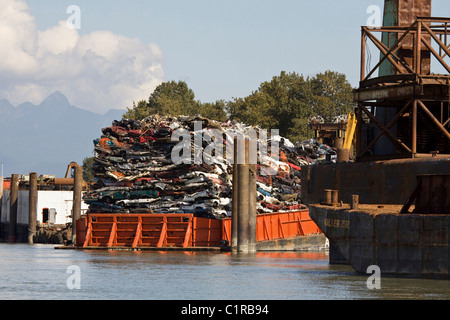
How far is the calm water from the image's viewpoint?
2825 cm

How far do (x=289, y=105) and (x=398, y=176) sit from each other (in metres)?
89.2

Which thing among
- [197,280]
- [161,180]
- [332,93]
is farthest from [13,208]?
[332,93]

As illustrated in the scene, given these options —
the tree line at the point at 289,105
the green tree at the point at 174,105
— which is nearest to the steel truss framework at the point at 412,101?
the tree line at the point at 289,105

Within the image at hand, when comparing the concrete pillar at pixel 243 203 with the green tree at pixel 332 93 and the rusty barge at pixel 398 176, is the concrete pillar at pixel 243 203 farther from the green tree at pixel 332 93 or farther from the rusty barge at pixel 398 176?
the green tree at pixel 332 93

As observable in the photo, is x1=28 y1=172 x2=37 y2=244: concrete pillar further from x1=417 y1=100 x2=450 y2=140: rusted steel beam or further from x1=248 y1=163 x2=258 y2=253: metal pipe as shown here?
x1=417 y1=100 x2=450 y2=140: rusted steel beam

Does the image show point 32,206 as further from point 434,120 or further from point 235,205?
point 434,120

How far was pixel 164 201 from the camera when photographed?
56250 millimetres

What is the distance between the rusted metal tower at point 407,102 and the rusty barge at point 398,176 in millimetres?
39

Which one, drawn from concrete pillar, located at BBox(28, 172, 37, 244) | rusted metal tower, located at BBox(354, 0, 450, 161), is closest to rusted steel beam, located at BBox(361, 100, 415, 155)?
rusted metal tower, located at BBox(354, 0, 450, 161)

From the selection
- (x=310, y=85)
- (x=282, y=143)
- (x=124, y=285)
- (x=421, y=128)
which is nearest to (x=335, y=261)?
(x=421, y=128)

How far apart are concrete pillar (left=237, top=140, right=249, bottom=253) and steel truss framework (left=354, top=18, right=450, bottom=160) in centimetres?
1111

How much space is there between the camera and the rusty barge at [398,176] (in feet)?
90.9

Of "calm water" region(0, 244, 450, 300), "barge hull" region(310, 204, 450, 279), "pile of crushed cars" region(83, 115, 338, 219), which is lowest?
"calm water" region(0, 244, 450, 300)

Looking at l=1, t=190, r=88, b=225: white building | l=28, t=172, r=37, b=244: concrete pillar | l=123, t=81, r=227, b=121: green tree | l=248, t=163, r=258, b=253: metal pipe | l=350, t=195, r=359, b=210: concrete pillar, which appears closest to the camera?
l=350, t=195, r=359, b=210: concrete pillar
